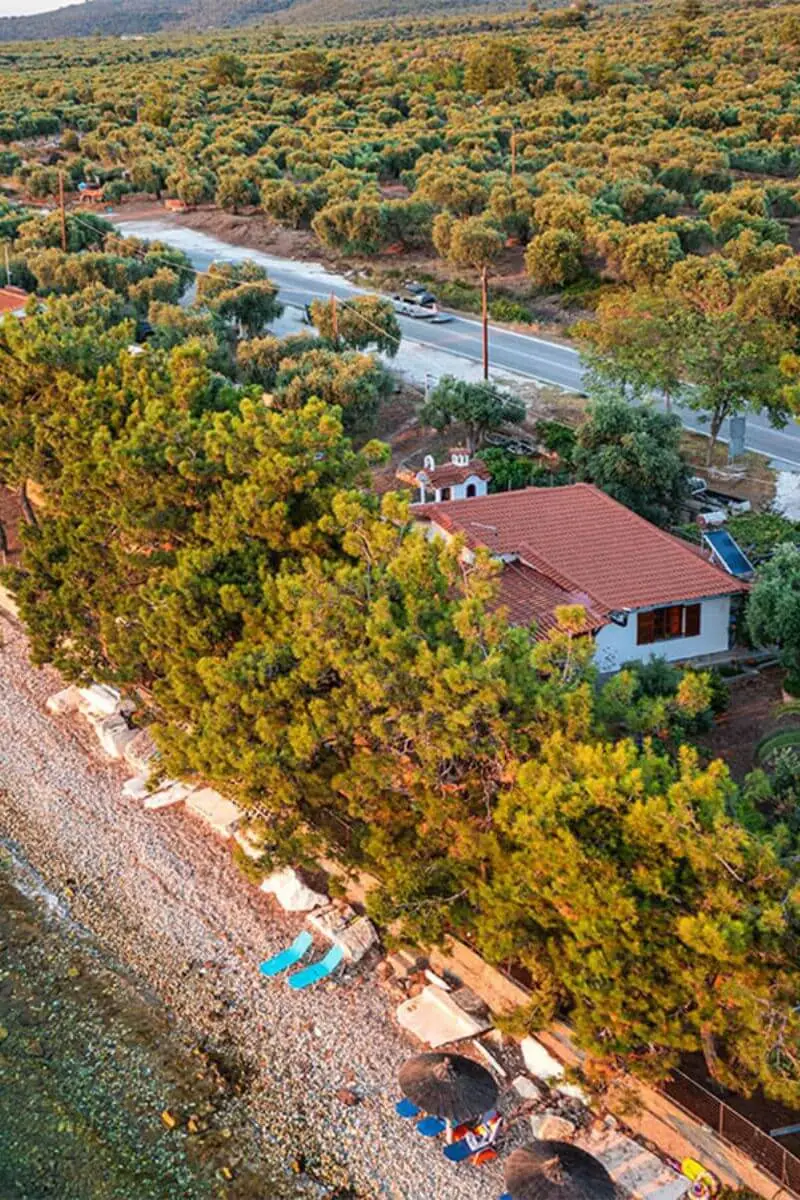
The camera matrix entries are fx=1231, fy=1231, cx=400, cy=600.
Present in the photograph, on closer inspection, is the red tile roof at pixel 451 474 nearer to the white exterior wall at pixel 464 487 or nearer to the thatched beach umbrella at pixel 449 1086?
the white exterior wall at pixel 464 487

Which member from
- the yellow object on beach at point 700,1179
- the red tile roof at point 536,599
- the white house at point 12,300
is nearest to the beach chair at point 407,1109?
the yellow object on beach at point 700,1179

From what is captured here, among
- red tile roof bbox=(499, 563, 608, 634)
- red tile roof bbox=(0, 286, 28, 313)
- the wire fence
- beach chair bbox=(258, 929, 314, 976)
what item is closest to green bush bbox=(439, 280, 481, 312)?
red tile roof bbox=(0, 286, 28, 313)

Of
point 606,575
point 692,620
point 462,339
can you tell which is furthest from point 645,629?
point 462,339

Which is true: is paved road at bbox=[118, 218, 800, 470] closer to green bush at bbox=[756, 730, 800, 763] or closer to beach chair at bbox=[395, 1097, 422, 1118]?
green bush at bbox=[756, 730, 800, 763]

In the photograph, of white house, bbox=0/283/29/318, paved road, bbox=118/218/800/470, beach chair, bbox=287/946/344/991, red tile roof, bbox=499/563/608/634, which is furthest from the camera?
white house, bbox=0/283/29/318

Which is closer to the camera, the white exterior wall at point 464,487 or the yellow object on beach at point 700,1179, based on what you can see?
the yellow object on beach at point 700,1179

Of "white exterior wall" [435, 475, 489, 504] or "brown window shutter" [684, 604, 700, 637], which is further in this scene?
"white exterior wall" [435, 475, 489, 504]

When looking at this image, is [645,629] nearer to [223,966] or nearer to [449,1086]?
[223,966]
